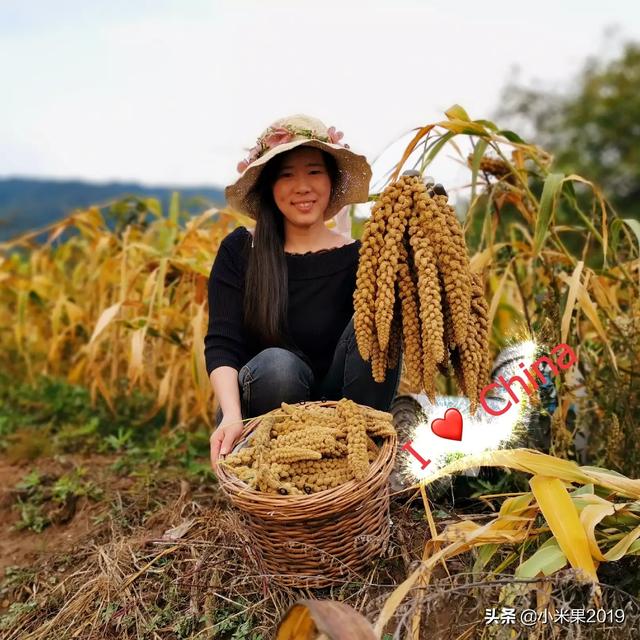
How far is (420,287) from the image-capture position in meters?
1.44

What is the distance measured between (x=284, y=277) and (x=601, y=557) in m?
1.14

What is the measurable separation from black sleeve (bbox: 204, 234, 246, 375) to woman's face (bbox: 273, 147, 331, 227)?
26 cm

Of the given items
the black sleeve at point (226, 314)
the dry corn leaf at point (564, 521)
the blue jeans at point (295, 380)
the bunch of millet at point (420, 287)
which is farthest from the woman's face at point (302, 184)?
the dry corn leaf at point (564, 521)

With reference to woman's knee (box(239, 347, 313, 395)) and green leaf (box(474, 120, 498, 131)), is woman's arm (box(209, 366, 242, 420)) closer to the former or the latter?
woman's knee (box(239, 347, 313, 395))

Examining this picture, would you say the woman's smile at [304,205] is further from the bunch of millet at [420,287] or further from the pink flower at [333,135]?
the bunch of millet at [420,287]

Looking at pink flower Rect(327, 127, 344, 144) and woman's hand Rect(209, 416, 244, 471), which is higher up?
pink flower Rect(327, 127, 344, 144)

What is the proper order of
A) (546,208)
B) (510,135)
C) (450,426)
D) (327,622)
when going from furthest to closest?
(510,135) → (546,208) → (450,426) → (327,622)

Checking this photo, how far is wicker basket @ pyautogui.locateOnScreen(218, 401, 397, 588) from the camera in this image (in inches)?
61.6

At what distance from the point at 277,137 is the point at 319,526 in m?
1.08

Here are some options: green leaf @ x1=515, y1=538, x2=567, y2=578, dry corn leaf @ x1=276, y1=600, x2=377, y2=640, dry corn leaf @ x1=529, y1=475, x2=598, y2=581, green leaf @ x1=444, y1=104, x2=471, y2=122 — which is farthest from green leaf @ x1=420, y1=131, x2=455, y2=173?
dry corn leaf @ x1=276, y1=600, x2=377, y2=640

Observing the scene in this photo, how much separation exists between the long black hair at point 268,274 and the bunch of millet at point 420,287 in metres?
0.61

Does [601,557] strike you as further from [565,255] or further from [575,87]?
[575,87]

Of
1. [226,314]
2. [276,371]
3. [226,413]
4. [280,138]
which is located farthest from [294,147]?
[226,413]

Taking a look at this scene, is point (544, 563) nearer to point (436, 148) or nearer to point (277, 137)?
point (436, 148)
